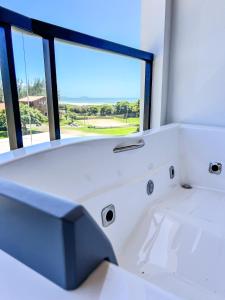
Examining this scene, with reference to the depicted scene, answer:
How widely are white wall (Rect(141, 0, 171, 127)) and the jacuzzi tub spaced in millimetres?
358

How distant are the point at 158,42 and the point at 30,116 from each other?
3.91ft

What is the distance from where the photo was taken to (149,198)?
134cm

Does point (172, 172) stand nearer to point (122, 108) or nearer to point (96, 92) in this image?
point (122, 108)

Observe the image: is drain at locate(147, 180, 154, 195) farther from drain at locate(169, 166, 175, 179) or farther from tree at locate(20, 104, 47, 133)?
tree at locate(20, 104, 47, 133)

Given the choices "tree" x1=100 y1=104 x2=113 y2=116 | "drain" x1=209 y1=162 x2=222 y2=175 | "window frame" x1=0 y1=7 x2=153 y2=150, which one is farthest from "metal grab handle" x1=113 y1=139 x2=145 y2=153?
"drain" x1=209 y1=162 x2=222 y2=175

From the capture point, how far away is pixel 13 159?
29.8 inches

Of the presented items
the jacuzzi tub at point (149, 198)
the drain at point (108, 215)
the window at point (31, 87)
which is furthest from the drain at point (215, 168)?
the window at point (31, 87)

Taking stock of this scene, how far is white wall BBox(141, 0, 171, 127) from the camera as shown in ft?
5.65

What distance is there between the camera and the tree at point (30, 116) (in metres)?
1.10

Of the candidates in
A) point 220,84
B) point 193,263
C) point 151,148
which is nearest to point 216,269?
point 193,263

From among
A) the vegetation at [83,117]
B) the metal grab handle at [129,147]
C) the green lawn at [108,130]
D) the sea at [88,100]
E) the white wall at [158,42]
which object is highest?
the white wall at [158,42]

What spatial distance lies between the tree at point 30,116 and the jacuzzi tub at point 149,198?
0.26 meters

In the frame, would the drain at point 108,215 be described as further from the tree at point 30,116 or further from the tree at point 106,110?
the tree at point 106,110

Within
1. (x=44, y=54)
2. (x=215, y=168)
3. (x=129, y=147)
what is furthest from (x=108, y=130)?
(x=215, y=168)
